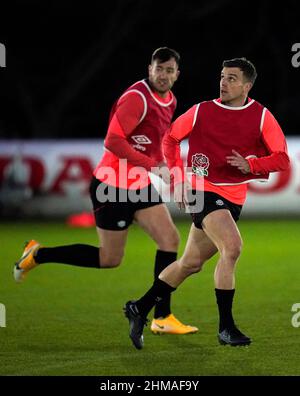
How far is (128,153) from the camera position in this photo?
823cm

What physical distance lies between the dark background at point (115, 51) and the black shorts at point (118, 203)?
1640cm

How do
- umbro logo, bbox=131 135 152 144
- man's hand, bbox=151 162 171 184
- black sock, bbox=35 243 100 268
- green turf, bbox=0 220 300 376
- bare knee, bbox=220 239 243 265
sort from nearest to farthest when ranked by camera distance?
green turf, bbox=0 220 300 376, bare knee, bbox=220 239 243 265, man's hand, bbox=151 162 171 184, umbro logo, bbox=131 135 152 144, black sock, bbox=35 243 100 268

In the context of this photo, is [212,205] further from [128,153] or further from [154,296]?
[128,153]

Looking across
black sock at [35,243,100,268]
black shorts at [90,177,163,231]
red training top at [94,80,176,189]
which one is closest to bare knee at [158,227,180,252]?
black shorts at [90,177,163,231]

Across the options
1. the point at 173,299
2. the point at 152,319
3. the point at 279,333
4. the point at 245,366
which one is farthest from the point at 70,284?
the point at 245,366

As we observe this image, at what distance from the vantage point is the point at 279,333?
318 inches

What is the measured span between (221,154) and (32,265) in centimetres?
241

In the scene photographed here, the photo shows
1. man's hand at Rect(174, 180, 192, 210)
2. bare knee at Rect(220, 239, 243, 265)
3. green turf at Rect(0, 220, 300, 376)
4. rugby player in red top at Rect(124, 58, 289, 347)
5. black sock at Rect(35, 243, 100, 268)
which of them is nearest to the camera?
green turf at Rect(0, 220, 300, 376)

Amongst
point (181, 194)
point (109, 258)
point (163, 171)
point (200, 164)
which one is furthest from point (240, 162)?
point (109, 258)

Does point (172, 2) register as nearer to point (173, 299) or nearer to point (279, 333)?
point (173, 299)

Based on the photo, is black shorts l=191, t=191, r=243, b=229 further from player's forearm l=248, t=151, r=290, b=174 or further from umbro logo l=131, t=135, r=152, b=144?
umbro logo l=131, t=135, r=152, b=144

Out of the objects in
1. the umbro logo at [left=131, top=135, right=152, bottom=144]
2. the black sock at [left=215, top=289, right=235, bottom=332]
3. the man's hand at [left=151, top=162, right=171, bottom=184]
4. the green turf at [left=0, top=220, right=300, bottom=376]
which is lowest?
the green turf at [left=0, top=220, right=300, bottom=376]

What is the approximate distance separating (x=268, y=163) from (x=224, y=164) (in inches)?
13.6

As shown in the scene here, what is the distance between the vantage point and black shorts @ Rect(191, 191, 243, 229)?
24.8 feet
